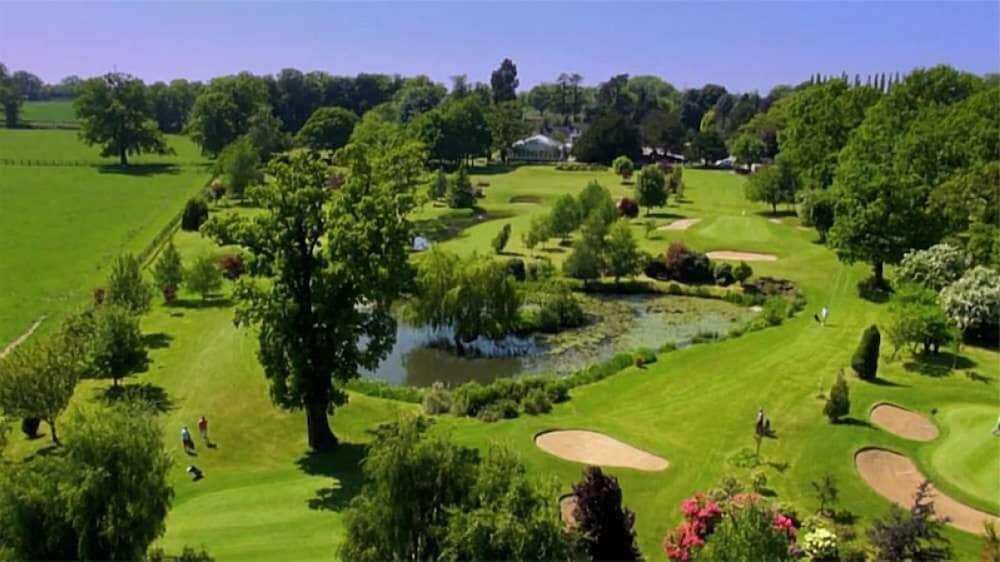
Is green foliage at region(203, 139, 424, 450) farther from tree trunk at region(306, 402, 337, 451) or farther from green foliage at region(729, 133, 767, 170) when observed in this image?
green foliage at region(729, 133, 767, 170)

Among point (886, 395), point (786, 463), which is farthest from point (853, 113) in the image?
point (786, 463)

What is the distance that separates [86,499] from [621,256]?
39.7 meters

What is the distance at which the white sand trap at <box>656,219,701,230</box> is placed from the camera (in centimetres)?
6843

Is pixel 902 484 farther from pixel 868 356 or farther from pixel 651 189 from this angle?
pixel 651 189

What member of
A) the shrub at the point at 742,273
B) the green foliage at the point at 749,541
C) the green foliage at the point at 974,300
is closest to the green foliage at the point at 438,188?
the shrub at the point at 742,273

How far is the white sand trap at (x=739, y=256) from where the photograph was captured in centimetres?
5791

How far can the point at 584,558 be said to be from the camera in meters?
17.2

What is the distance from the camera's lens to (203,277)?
46.7 metres

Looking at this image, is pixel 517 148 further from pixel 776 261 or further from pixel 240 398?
pixel 240 398

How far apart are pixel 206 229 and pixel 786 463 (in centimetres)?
2091

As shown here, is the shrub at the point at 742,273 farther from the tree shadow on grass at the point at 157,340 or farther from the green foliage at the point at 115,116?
the green foliage at the point at 115,116

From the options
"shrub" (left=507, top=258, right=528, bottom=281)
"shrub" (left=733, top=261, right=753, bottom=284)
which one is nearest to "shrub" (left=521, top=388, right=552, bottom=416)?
"shrub" (left=507, top=258, right=528, bottom=281)

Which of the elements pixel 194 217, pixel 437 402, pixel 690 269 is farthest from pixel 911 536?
pixel 194 217

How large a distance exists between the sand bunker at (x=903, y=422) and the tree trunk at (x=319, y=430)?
19974 mm
